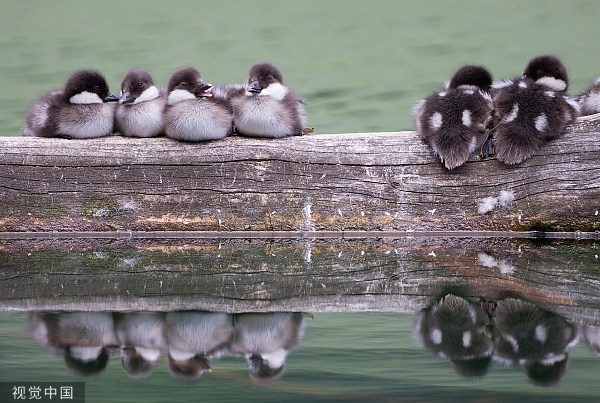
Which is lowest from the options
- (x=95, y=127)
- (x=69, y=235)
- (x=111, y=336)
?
(x=69, y=235)

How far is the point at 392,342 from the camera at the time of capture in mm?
2570

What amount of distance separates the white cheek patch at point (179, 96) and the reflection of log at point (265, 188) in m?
0.29

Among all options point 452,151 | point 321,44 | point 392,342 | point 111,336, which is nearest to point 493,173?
point 452,151

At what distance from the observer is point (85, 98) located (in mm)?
4984

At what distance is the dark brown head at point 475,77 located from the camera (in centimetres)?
479

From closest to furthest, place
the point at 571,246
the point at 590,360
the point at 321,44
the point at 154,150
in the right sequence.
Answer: the point at 590,360 → the point at 571,246 → the point at 154,150 → the point at 321,44

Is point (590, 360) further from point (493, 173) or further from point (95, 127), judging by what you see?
point (95, 127)

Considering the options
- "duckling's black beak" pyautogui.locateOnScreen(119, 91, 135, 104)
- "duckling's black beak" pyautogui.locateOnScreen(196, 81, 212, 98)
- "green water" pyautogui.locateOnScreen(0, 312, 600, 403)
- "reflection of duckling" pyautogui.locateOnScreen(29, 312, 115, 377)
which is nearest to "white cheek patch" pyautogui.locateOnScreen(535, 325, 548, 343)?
"green water" pyautogui.locateOnScreen(0, 312, 600, 403)

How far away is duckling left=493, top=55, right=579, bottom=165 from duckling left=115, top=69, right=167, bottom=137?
1976 millimetres

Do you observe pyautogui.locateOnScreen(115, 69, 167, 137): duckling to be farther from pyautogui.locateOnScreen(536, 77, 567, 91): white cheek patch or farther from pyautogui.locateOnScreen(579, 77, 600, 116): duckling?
pyautogui.locateOnScreen(579, 77, 600, 116): duckling

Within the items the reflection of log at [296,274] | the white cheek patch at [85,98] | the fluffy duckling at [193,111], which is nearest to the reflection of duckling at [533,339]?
the reflection of log at [296,274]

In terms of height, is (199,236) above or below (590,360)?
below

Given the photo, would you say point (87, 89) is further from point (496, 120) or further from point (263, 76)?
point (496, 120)

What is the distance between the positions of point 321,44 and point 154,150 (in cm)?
645
